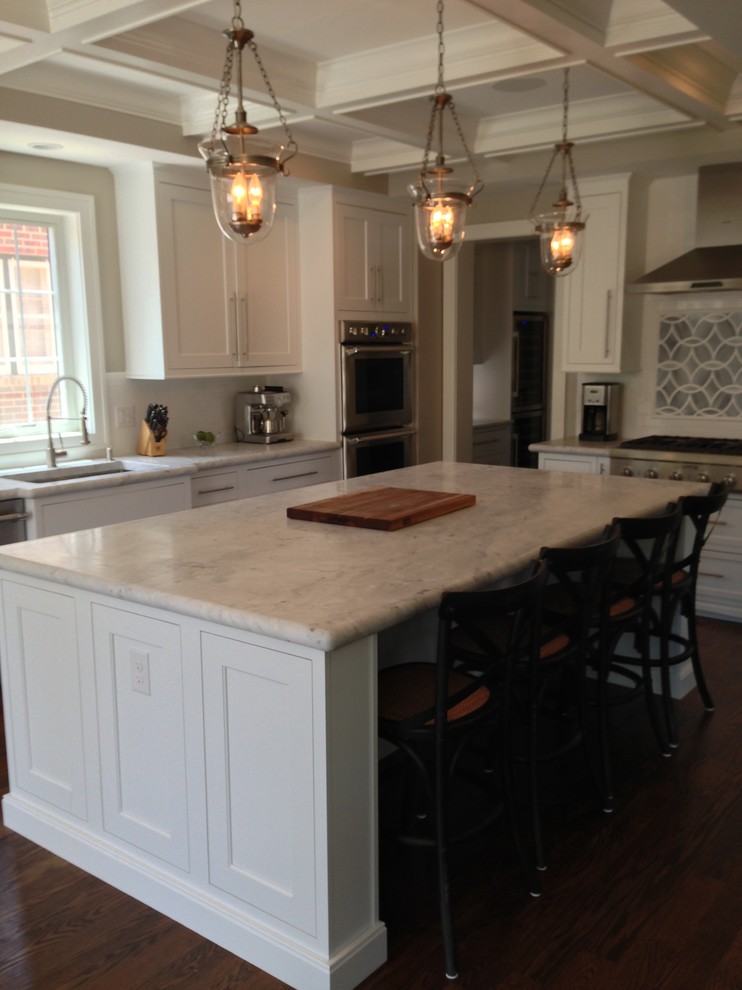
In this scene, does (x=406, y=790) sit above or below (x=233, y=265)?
below

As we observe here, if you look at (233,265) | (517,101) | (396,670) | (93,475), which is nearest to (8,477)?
(93,475)

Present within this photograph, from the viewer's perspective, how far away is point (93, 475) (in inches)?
179

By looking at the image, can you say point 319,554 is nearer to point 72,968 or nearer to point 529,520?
point 529,520

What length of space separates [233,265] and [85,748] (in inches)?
126

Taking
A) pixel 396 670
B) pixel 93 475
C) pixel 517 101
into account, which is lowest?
pixel 396 670

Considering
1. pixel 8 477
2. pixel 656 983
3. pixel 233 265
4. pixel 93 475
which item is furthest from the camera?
pixel 233 265

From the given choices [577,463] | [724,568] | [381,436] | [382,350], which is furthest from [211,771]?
[382,350]

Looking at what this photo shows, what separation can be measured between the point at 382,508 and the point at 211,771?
1.16m

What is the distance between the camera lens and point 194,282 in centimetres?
→ 475

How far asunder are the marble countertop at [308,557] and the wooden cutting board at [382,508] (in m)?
0.04

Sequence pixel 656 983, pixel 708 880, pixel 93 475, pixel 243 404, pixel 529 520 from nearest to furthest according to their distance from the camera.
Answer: pixel 656 983 < pixel 708 880 < pixel 529 520 < pixel 93 475 < pixel 243 404

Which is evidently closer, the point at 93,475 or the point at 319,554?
the point at 319,554

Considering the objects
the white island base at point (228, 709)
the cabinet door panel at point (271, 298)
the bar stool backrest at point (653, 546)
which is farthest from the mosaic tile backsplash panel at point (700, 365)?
the white island base at point (228, 709)

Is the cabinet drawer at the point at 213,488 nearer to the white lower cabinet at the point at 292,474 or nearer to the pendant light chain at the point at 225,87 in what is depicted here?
the white lower cabinet at the point at 292,474
